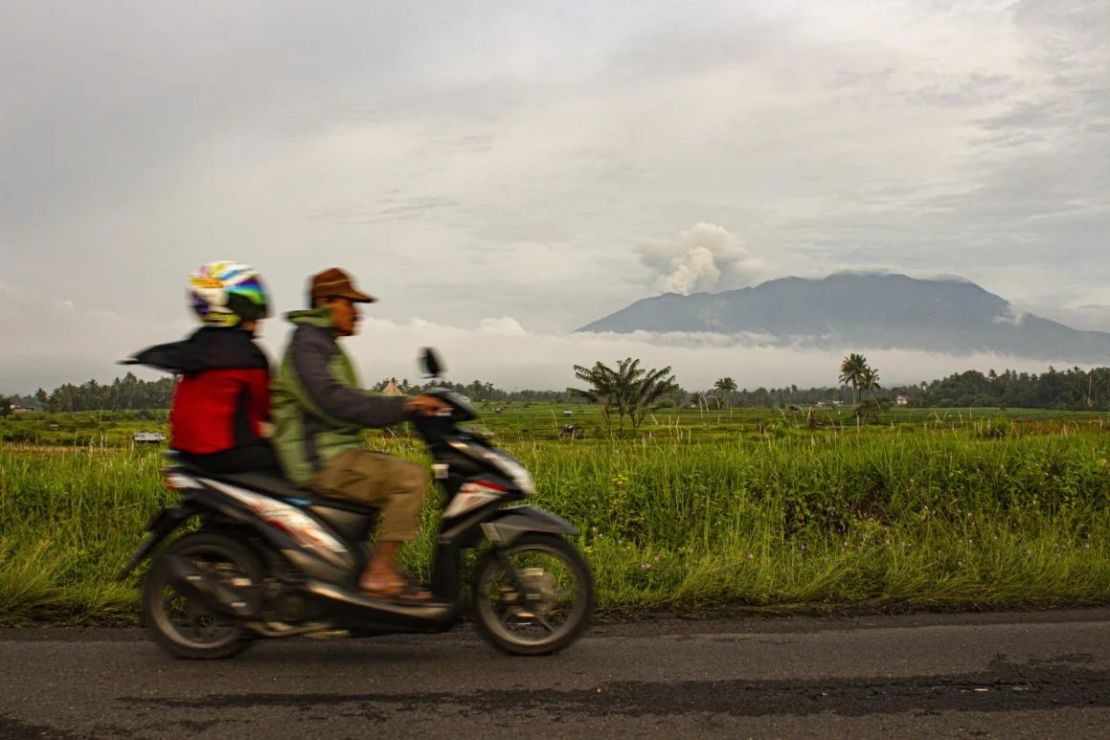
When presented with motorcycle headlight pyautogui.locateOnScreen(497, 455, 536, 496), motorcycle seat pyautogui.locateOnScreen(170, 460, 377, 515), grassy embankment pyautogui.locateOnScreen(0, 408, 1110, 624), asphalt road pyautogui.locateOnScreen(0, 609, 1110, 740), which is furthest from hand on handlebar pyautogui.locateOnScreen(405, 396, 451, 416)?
grassy embankment pyautogui.locateOnScreen(0, 408, 1110, 624)

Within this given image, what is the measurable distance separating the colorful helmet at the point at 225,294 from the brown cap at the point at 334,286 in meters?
0.28

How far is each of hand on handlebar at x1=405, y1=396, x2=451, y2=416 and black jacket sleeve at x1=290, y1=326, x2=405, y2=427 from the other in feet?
0.15

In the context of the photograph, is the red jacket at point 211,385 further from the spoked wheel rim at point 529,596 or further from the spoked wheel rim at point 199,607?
the spoked wheel rim at point 529,596

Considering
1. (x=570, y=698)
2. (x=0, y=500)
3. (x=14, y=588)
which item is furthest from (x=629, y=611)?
(x=0, y=500)

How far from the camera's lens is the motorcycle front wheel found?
5.04m

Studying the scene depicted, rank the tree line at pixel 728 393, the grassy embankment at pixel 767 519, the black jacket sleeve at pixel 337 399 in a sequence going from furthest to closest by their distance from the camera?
the tree line at pixel 728 393, the grassy embankment at pixel 767 519, the black jacket sleeve at pixel 337 399

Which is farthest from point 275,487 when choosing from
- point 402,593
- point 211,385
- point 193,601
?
point 402,593

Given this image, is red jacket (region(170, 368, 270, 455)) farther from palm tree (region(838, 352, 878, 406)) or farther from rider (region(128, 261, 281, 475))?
palm tree (region(838, 352, 878, 406))

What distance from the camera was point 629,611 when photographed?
242 inches

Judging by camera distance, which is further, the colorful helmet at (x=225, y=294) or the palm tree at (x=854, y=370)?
the palm tree at (x=854, y=370)

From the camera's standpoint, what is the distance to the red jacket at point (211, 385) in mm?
4898

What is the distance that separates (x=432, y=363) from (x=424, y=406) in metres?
0.22

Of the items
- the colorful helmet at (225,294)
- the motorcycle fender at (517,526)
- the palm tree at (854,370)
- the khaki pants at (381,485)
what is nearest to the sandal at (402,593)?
the khaki pants at (381,485)

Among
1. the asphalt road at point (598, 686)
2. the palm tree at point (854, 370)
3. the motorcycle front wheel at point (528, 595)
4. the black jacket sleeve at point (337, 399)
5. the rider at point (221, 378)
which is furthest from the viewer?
the palm tree at point (854, 370)
